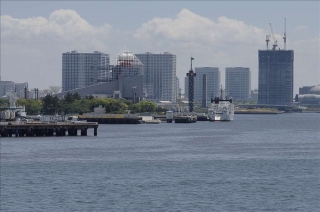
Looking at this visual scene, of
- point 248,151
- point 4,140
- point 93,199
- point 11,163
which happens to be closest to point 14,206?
point 93,199

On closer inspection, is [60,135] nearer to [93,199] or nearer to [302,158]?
[302,158]

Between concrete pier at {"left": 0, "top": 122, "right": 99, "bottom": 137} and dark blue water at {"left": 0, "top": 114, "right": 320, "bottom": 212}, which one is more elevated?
concrete pier at {"left": 0, "top": 122, "right": 99, "bottom": 137}

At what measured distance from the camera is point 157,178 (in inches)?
2702

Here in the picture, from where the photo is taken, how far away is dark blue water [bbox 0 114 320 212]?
55906 mm

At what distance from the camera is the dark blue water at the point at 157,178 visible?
183 ft

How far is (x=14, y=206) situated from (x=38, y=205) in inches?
56.8

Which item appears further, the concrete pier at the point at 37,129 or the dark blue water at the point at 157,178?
the concrete pier at the point at 37,129

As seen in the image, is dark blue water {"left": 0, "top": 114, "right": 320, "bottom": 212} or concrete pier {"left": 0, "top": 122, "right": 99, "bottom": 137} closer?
dark blue water {"left": 0, "top": 114, "right": 320, "bottom": 212}

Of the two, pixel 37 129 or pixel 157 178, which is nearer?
pixel 157 178

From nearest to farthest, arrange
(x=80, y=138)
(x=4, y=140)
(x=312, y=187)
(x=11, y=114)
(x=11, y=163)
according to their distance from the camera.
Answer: (x=312, y=187), (x=11, y=163), (x=4, y=140), (x=80, y=138), (x=11, y=114)

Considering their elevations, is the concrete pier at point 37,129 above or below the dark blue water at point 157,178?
above

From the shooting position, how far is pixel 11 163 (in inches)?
3125

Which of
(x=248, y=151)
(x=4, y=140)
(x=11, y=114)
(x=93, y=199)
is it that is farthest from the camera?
(x=11, y=114)

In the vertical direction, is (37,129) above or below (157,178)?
above
